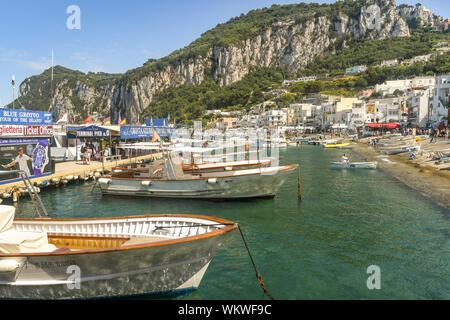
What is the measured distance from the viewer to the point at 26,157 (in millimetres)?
21125

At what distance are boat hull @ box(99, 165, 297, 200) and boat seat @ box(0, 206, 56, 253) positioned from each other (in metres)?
11.4

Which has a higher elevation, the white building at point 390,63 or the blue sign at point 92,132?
the white building at point 390,63

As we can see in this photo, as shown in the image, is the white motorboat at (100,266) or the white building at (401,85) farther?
the white building at (401,85)

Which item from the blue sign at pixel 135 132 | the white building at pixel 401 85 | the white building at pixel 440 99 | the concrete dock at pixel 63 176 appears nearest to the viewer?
the concrete dock at pixel 63 176

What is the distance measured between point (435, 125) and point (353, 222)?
6553 centimetres

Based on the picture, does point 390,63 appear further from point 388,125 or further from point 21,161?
point 21,161

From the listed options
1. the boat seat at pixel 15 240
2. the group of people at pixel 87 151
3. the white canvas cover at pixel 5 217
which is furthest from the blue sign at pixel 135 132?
the boat seat at pixel 15 240

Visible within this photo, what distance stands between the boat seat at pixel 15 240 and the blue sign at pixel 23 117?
18.9 m

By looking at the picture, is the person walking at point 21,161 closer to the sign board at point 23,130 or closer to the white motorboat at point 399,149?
the sign board at point 23,130

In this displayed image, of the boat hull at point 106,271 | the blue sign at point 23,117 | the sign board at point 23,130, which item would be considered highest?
the blue sign at point 23,117

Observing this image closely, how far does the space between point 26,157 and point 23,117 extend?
5047 millimetres

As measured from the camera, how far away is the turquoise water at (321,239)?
8.69 m

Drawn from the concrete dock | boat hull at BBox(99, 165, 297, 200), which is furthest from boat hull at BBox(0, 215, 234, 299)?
the concrete dock
